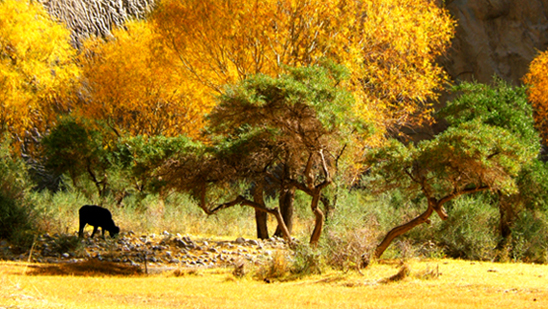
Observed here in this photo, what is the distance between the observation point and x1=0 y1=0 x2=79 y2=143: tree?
58.7 ft

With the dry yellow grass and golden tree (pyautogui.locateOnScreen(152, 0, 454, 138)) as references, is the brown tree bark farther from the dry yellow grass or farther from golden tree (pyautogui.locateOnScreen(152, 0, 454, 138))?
golden tree (pyautogui.locateOnScreen(152, 0, 454, 138))

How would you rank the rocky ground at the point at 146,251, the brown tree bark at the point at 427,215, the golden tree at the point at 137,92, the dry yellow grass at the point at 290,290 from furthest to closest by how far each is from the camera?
the golden tree at the point at 137,92, the rocky ground at the point at 146,251, the brown tree bark at the point at 427,215, the dry yellow grass at the point at 290,290

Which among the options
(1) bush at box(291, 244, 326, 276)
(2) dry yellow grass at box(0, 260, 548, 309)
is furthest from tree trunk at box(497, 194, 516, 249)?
(1) bush at box(291, 244, 326, 276)

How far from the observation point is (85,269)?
1177 centimetres

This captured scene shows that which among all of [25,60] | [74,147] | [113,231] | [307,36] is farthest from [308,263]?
[74,147]

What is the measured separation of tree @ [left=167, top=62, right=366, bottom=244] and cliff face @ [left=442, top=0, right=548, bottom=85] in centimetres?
1729

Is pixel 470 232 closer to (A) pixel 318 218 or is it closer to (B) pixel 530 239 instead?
(B) pixel 530 239

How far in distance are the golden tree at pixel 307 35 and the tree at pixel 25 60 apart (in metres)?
4.98

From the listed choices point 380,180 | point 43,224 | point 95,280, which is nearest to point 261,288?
point 95,280

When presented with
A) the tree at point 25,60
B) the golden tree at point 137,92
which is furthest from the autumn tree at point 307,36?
the tree at point 25,60

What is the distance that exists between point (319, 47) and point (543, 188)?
21.1 ft

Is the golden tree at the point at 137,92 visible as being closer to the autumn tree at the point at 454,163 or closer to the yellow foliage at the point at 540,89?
the autumn tree at the point at 454,163

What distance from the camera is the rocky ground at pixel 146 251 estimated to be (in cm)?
1306

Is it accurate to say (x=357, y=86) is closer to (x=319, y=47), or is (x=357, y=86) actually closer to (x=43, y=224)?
(x=319, y=47)
